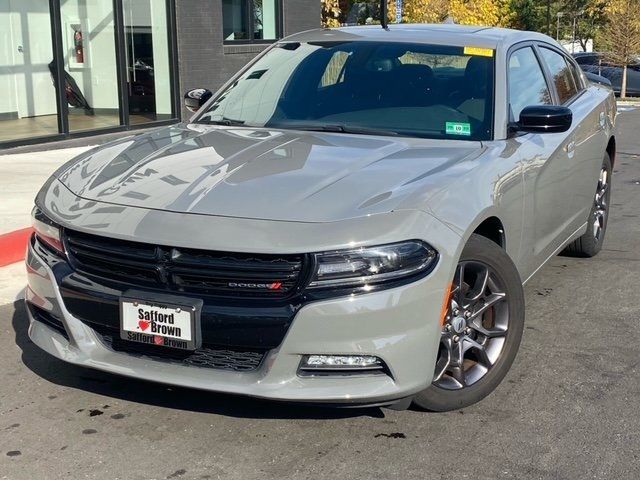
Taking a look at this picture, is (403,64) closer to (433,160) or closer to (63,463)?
(433,160)

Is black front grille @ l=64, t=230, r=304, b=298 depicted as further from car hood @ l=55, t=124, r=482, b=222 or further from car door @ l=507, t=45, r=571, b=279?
car door @ l=507, t=45, r=571, b=279

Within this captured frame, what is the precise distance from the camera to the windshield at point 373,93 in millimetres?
4594

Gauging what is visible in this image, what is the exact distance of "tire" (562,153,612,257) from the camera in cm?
641

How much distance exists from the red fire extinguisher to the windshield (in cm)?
815

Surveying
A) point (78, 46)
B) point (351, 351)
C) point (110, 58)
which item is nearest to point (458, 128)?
point (351, 351)

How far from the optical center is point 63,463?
3434 millimetres

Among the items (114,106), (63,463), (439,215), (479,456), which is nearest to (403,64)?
(439,215)

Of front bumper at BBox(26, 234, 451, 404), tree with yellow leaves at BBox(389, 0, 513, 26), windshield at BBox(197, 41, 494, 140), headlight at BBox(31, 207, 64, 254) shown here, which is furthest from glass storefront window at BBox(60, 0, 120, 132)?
tree with yellow leaves at BBox(389, 0, 513, 26)

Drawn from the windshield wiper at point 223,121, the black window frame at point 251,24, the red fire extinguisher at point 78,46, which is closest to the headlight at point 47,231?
the windshield wiper at point 223,121

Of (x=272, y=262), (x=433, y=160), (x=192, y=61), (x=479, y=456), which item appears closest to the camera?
(x=272, y=262)

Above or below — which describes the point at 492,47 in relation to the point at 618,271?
above

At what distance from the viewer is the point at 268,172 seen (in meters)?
3.80

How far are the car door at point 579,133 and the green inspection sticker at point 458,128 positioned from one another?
3.24ft

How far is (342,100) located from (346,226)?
1.71 m
